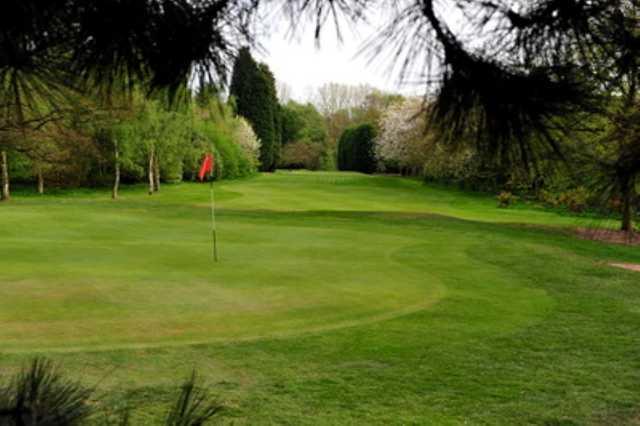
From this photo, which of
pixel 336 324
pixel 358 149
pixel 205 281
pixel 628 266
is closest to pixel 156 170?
pixel 358 149

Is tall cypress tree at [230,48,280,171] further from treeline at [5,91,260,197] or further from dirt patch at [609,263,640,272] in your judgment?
dirt patch at [609,263,640,272]

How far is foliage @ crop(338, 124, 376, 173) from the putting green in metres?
30.0

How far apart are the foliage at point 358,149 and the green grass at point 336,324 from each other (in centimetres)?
3401

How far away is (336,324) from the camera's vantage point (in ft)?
24.2

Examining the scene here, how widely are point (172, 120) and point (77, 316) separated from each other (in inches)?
849

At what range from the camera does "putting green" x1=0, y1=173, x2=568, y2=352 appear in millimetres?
6992

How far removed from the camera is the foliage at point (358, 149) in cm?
4834

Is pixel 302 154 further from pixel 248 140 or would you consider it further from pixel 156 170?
pixel 156 170

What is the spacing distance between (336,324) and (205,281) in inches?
98.6

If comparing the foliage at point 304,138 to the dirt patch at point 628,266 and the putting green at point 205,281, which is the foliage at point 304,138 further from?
the dirt patch at point 628,266

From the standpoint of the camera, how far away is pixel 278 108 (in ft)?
168

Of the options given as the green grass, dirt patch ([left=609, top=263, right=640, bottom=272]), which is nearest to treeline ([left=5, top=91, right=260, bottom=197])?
the green grass

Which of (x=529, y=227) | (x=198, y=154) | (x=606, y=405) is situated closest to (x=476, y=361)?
(x=606, y=405)

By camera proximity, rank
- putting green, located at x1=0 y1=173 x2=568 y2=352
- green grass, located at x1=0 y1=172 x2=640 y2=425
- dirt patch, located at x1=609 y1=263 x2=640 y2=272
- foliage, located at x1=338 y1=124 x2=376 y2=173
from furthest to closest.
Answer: foliage, located at x1=338 y1=124 x2=376 y2=173, dirt patch, located at x1=609 y1=263 x2=640 y2=272, putting green, located at x1=0 y1=173 x2=568 y2=352, green grass, located at x1=0 y1=172 x2=640 y2=425
